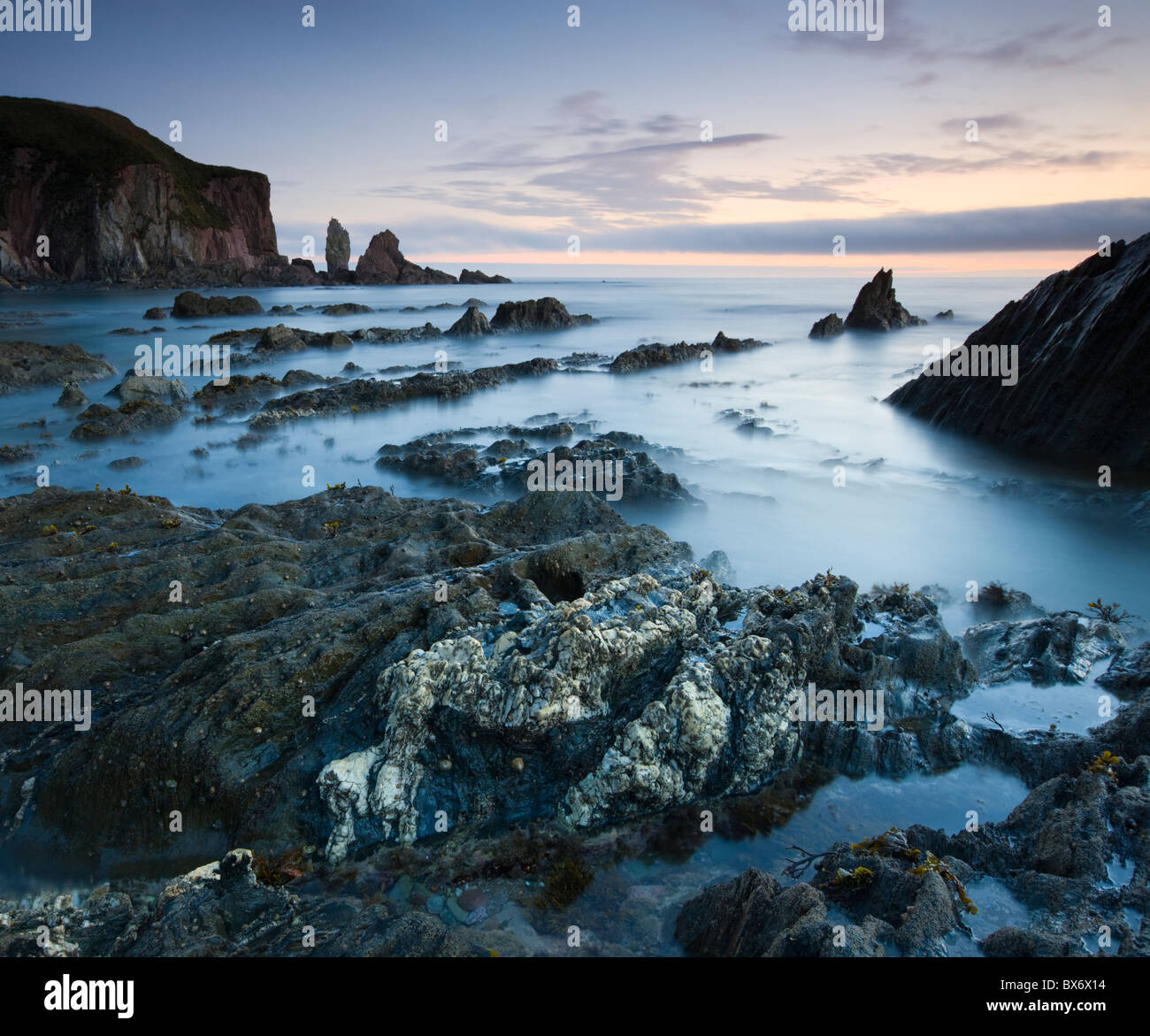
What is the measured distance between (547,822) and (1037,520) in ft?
50.1

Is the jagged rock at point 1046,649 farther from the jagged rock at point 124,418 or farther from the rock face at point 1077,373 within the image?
the jagged rock at point 124,418

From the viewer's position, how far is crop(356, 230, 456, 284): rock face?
471 ft

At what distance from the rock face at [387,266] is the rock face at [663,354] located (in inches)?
4647

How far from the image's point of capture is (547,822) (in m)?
6.12

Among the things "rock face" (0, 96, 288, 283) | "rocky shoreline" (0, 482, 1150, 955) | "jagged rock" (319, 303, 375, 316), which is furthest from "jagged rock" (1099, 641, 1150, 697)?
"rock face" (0, 96, 288, 283)

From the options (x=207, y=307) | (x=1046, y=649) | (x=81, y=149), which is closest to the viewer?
(x=1046, y=649)

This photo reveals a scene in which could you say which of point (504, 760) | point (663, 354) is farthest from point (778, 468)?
point (663, 354)

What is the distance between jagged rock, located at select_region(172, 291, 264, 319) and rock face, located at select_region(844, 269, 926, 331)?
59.0 meters

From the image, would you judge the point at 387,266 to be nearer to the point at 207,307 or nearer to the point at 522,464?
the point at 207,307

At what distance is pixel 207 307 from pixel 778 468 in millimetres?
66943

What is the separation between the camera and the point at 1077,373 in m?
18.9

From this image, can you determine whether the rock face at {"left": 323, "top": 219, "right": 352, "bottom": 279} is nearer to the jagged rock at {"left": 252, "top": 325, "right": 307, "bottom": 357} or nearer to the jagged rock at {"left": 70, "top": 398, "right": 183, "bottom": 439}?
the jagged rock at {"left": 252, "top": 325, "right": 307, "bottom": 357}
